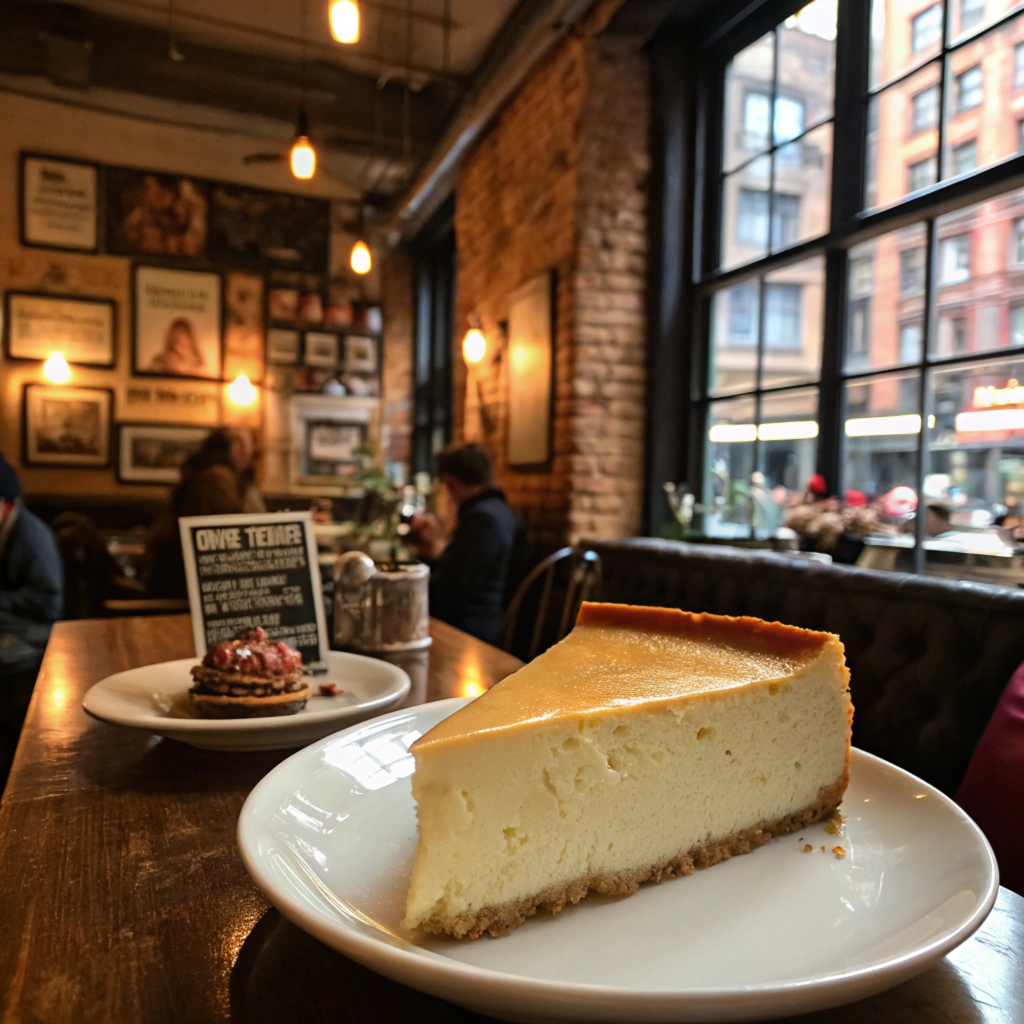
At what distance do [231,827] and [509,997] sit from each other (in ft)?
1.47

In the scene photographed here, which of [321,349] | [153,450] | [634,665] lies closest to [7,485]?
[634,665]

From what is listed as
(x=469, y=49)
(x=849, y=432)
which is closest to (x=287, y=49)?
(x=469, y=49)

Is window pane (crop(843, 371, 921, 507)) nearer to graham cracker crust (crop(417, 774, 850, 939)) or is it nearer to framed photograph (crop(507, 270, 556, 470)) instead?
framed photograph (crop(507, 270, 556, 470))

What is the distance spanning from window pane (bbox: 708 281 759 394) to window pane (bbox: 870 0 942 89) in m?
1.01

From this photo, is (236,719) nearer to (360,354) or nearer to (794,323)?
(794,323)

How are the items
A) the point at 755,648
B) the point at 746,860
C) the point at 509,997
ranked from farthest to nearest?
the point at 755,648 → the point at 746,860 → the point at 509,997

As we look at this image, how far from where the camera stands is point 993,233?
2607 millimetres

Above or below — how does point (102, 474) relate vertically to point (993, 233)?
below

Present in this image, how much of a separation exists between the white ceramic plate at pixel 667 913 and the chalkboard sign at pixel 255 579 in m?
0.57

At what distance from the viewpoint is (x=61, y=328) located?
6.62m

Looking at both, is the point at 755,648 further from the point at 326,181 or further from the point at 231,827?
the point at 326,181

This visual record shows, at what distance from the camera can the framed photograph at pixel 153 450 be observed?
269 inches

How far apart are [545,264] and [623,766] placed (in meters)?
4.16

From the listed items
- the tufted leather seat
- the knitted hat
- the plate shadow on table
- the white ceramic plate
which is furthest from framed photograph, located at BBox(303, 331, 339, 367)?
the plate shadow on table
